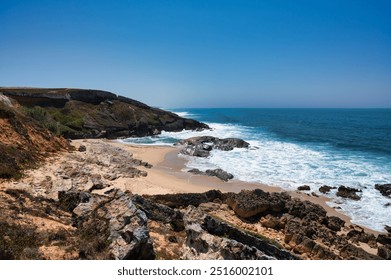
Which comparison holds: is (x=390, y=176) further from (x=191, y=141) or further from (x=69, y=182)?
(x=69, y=182)

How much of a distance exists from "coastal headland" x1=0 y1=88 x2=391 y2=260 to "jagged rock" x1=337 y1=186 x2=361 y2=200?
239 centimetres

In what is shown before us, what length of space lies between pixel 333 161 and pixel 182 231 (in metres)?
29.9

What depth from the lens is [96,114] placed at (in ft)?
183

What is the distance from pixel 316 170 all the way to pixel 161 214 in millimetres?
23535

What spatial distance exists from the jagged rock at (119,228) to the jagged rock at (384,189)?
77.3 ft

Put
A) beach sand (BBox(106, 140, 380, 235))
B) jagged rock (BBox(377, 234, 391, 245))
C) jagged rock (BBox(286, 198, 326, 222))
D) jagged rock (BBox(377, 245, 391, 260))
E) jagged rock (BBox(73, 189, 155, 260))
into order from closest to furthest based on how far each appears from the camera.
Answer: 1. jagged rock (BBox(73, 189, 155, 260))
2. jagged rock (BBox(377, 245, 391, 260))
3. jagged rock (BBox(377, 234, 391, 245))
4. jagged rock (BBox(286, 198, 326, 222))
5. beach sand (BBox(106, 140, 380, 235))

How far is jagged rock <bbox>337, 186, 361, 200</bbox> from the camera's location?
2291 centimetres

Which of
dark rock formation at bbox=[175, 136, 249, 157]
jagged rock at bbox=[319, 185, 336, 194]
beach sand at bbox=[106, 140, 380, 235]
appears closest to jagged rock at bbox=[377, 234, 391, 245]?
beach sand at bbox=[106, 140, 380, 235]

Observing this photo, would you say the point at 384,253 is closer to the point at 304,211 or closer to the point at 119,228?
the point at 304,211

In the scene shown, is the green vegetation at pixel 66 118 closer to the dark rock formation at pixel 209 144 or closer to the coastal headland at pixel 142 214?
the coastal headland at pixel 142 214

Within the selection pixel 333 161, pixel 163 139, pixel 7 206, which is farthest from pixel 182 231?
pixel 163 139

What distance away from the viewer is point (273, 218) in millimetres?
16812

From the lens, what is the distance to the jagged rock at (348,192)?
2291 cm

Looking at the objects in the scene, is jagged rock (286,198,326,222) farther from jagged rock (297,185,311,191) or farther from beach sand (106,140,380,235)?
jagged rock (297,185,311,191)
